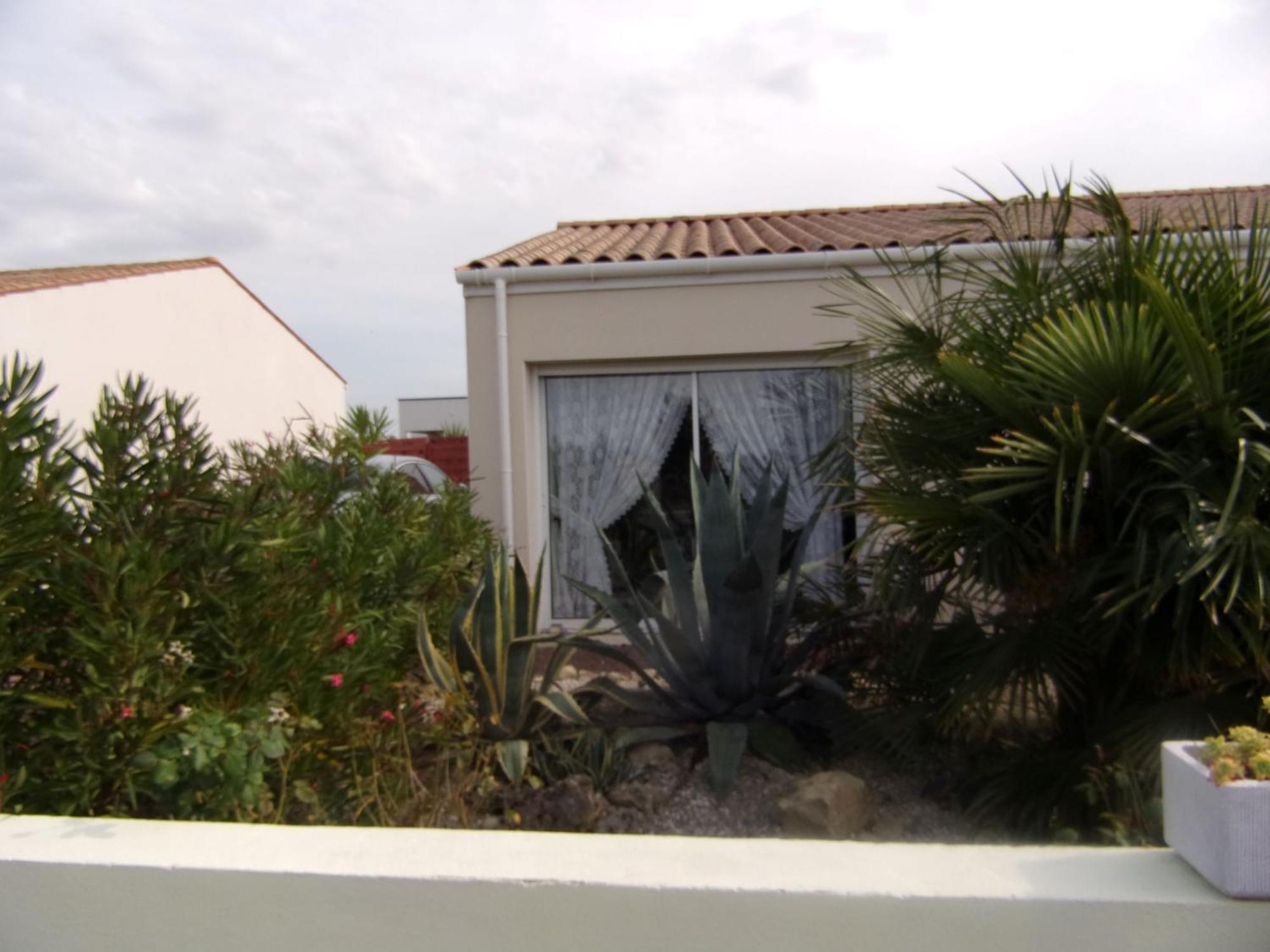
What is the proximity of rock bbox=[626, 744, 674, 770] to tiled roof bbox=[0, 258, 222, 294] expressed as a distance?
11272 millimetres

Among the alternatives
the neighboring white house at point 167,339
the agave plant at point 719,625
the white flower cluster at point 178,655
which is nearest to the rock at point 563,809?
the agave plant at point 719,625

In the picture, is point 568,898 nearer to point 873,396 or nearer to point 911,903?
point 911,903

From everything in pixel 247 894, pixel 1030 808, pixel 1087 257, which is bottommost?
pixel 1030 808

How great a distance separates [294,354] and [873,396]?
1994 centimetres

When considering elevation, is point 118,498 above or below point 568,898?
above

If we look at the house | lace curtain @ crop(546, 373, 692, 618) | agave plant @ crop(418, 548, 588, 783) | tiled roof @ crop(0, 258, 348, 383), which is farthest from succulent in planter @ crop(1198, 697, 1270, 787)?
tiled roof @ crop(0, 258, 348, 383)

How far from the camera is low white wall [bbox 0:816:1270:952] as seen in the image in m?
2.38

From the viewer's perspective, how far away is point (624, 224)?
10.3 m

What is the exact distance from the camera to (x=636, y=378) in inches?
309

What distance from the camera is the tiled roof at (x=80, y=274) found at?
14.0 m

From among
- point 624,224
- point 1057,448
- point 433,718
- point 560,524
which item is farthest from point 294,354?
point 1057,448

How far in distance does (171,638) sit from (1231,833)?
2885 millimetres

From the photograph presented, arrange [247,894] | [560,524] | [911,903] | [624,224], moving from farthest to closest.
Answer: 1. [624,224]
2. [560,524]
3. [247,894]
4. [911,903]

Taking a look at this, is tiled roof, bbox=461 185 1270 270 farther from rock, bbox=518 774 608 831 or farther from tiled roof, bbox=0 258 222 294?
tiled roof, bbox=0 258 222 294
